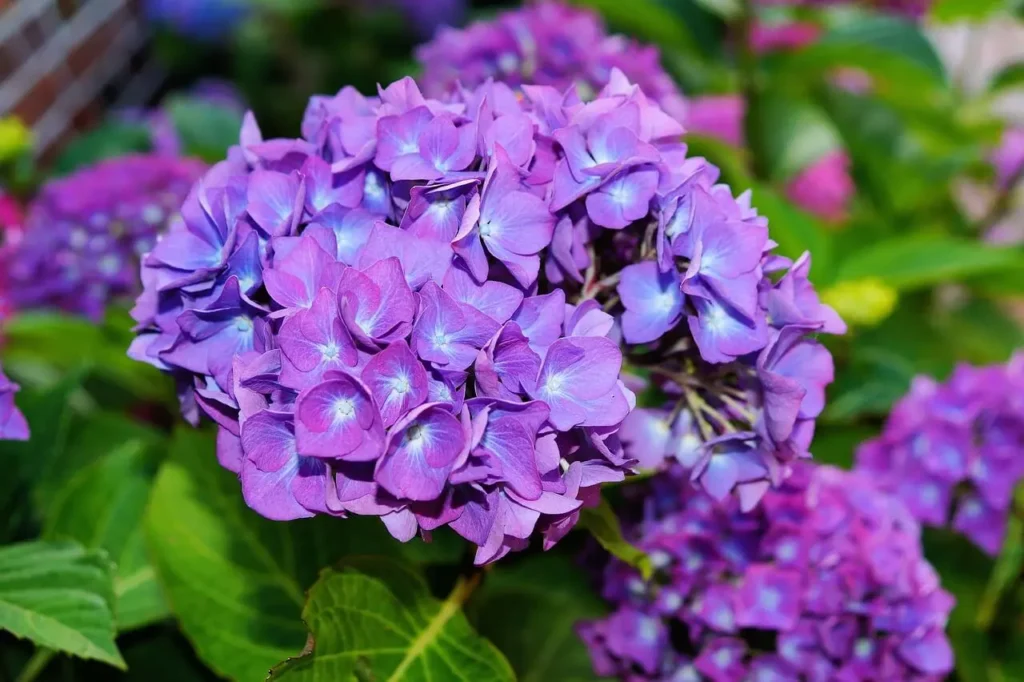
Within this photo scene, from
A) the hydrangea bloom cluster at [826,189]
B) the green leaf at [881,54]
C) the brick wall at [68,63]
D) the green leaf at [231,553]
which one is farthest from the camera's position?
the brick wall at [68,63]

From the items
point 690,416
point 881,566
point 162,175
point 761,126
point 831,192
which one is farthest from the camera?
point 831,192

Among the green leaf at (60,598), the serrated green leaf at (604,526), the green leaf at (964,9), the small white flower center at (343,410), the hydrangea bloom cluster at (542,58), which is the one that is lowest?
the green leaf at (60,598)

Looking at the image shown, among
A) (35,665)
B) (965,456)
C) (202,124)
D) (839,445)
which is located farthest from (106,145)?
(965,456)

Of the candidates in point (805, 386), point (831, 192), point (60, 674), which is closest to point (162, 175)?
point (60, 674)

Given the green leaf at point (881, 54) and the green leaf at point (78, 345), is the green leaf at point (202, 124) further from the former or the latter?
the green leaf at point (881, 54)

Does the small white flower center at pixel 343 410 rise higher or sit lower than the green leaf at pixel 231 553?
higher

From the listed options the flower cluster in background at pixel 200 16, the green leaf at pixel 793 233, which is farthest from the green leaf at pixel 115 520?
the flower cluster in background at pixel 200 16

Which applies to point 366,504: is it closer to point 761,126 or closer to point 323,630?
point 323,630

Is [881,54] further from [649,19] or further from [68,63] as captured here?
[68,63]
